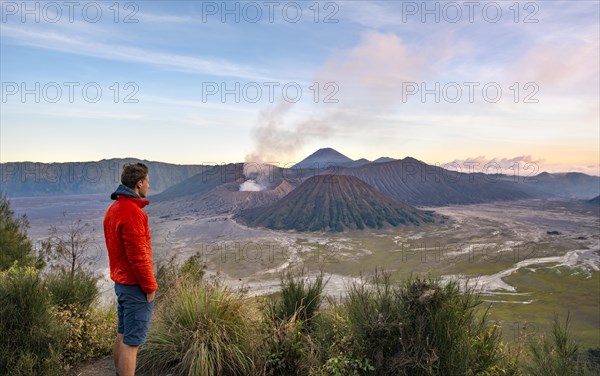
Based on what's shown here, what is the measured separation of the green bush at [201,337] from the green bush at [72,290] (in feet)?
5.86

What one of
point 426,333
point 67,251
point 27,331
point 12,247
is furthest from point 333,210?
point 426,333

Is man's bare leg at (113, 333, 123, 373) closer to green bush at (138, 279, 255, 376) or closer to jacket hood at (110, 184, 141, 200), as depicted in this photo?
green bush at (138, 279, 255, 376)

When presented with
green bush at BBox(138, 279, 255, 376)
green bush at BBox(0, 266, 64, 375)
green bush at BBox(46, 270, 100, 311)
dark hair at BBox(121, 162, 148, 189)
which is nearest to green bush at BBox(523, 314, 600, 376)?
green bush at BBox(138, 279, 255, 376)

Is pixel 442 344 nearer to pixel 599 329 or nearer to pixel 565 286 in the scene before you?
pixel 599 329

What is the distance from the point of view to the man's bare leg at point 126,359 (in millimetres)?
3541

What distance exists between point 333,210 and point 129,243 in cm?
9813

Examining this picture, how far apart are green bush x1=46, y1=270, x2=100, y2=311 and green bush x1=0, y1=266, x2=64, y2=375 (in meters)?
1.33

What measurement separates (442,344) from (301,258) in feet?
182

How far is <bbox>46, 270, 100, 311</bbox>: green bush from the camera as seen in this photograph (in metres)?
5.60

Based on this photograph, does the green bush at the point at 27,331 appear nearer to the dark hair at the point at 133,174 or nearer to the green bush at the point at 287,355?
the dark hair at the point at 133,174

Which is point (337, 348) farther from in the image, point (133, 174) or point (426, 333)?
point (133, 174)

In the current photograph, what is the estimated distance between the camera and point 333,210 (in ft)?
331

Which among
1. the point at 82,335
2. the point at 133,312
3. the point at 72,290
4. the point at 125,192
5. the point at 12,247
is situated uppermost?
the point at 125,192

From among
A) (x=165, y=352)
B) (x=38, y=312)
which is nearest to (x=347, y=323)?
(x=165, y=352)
